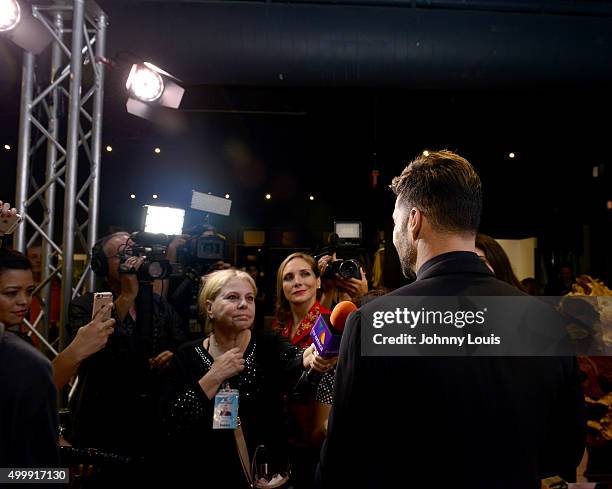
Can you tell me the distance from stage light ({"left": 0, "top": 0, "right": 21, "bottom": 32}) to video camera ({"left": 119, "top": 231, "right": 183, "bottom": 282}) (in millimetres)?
1352

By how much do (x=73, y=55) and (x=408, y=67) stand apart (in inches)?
83.5

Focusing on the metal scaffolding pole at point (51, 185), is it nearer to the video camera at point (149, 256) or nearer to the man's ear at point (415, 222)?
the video camera at point (149, 256)

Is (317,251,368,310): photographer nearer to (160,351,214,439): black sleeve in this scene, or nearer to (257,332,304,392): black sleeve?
(257,332,304,392): black sleeve

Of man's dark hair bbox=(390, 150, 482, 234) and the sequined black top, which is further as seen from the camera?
the sequined black top

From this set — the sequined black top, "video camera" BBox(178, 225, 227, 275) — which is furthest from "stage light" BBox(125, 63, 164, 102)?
the sequined black top

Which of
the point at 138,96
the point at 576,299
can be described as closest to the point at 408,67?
the point at 138,96

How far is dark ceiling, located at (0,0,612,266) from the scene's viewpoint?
10.0 ft

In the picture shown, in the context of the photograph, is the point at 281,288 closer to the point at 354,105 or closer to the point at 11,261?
the point at 11,261

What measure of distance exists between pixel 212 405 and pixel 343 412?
874 millimetres

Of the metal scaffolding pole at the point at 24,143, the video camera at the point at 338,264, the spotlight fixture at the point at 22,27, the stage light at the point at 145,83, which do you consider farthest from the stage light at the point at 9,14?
the video camera at the point at 338,264

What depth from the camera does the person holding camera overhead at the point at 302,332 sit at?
1.81 meters

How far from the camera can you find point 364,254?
228cm

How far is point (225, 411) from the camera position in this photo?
161 centimetres

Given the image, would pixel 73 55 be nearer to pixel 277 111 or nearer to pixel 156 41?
pixel 156 41
